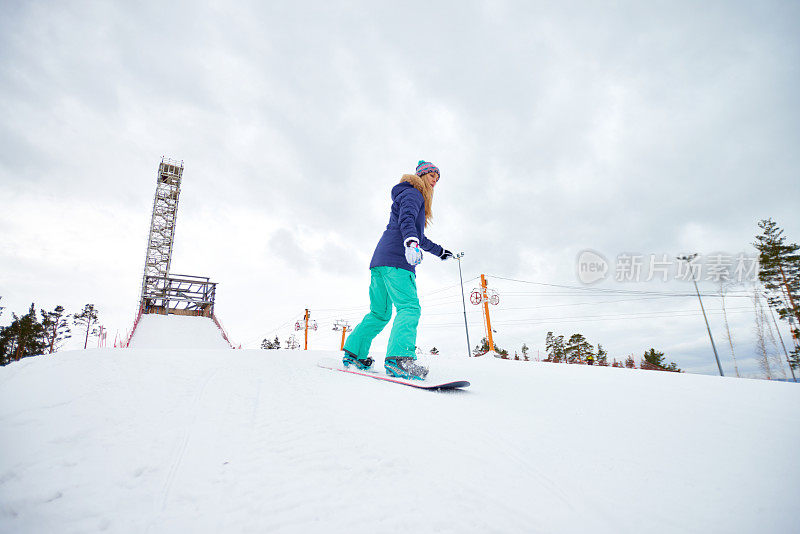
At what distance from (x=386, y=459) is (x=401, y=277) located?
2141mm

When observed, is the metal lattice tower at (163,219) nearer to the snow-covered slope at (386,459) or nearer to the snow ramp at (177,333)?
the snow ramp at (177,333)

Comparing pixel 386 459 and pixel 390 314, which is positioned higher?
pixel 390 314

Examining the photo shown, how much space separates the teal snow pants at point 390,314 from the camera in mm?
3082

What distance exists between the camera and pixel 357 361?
3.68 m

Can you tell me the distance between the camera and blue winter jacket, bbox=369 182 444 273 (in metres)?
3.33

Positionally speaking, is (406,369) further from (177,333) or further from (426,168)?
(177,333)

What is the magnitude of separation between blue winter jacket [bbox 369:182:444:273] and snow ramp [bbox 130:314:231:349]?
11.7 meters

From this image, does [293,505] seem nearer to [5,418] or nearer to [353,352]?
[5,418]

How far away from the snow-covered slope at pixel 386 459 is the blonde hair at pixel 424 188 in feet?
7.35

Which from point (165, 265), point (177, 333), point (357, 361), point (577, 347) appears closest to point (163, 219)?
point (165, 265)

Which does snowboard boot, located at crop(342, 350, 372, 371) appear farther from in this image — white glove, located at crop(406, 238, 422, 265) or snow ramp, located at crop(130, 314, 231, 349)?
snow ramp, located at crop(130, 314, 231, 349)

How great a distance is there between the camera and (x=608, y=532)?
35.2 inches

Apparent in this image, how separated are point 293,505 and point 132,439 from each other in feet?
2.86

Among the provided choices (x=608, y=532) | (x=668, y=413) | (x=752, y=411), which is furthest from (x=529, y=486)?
(x=752, y=411)
